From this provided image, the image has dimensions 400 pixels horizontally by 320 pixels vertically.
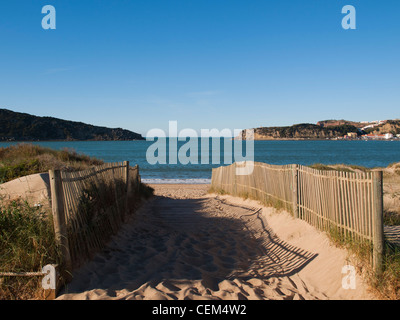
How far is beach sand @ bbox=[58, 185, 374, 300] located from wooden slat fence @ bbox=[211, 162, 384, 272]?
0.36m

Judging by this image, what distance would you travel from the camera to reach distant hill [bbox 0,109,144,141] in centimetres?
7594

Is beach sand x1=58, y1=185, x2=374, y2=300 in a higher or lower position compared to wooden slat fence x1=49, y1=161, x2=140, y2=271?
lower

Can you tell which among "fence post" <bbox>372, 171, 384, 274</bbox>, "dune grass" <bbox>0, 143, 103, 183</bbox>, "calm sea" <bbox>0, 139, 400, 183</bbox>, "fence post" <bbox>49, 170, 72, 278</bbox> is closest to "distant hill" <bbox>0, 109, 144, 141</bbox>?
"calm sea" <bbox>0, 139, 400, 183</bbox>

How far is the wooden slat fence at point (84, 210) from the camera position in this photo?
15.8 feet

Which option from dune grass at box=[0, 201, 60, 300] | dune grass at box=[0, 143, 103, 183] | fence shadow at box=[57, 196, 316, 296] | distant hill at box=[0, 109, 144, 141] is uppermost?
distant hill at box=[0, 109, 144, 141]

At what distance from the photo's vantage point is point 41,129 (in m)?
87.9

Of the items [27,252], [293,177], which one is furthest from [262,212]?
[27,252]

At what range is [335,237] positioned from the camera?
6.06 m

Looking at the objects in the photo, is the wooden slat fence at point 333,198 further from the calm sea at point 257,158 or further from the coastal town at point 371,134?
the coastal town at point 371,134

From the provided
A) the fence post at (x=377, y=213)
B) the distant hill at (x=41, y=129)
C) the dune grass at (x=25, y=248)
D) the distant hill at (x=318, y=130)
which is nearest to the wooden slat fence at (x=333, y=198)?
the fence post at (x=377, y=213)

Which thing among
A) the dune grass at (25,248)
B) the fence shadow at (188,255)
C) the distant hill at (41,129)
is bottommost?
the fence shadow at (188,255)

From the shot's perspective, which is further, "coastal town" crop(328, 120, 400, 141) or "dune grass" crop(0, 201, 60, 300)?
"coastal town" crop(328, 120, 400, 141)

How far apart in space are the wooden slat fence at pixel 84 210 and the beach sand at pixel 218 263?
0.26 m

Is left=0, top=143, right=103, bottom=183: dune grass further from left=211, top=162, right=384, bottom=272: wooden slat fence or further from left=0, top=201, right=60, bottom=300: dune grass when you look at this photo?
left=211, top=162, right=384, bottom=272: wooden slat fence
